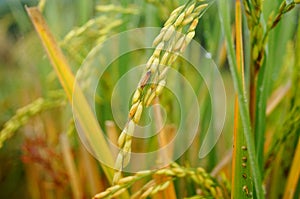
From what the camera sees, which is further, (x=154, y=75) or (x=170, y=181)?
(x=170, y=181)

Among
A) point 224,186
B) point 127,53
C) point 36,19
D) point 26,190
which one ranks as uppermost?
point 36,19

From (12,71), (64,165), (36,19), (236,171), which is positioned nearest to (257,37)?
(236,171)

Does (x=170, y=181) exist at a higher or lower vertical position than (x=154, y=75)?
lower

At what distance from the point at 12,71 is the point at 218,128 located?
0.67 m

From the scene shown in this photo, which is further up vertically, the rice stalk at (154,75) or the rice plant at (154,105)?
the rice stalk at (154,75)

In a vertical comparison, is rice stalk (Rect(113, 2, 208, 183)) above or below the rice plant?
above

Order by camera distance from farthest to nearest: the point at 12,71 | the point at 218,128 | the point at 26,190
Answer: the point at 12,71 < the point at 26,190 < the point at 218,128

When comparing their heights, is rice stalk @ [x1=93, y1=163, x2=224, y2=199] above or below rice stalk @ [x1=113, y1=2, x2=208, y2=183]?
below

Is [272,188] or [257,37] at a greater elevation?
[257,37]

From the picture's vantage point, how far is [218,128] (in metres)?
0.82

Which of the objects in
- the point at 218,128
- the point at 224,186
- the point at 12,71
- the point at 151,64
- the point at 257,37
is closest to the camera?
the point at 151,64

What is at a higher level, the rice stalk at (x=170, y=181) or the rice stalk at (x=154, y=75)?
the rice stalk at (x=154, y=75)

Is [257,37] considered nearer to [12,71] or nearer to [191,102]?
[191,102]

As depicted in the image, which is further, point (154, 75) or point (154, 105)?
point (154, 105)
